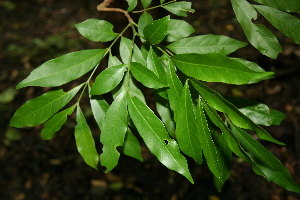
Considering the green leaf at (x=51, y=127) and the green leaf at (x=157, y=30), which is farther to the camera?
the green leaf at (x=51, y=127)

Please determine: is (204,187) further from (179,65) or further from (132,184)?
(179,65)

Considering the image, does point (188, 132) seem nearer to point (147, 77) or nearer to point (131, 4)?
point (147, 77)

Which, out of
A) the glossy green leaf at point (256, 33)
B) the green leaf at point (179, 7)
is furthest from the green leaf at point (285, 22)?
the green leaf at point (179, 7)

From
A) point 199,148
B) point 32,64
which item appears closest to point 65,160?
point 32,64

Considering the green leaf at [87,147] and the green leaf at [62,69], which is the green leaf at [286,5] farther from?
the green leaf at [87,147]

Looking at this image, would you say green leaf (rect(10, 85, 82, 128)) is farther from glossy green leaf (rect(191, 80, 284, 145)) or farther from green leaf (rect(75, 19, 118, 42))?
glossy green leaf (rect(191, 80, 284, 145))
